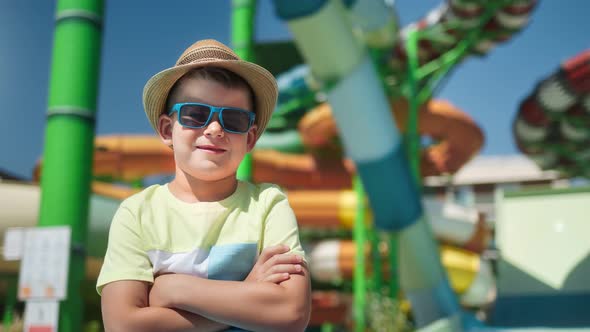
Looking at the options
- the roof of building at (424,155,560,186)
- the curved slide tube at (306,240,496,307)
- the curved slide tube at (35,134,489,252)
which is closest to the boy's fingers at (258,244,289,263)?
the curved slide tube at (35,134,489,252)

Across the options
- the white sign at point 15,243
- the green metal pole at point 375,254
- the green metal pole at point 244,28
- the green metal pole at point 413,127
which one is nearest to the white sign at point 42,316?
the white sign at point 15,243

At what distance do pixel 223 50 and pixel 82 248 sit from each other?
6.99ft

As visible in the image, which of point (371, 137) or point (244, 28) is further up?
point (244, 28)

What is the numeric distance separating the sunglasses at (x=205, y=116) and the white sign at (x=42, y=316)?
6.66 feet

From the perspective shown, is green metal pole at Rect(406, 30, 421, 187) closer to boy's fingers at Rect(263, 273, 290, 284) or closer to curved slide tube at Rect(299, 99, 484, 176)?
curved slide tube at Rect(299, 99, 484, 176)

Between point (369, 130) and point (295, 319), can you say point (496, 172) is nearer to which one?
point (369, 130)

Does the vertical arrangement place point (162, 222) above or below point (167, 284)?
above

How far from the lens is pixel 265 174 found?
1338 centimetres

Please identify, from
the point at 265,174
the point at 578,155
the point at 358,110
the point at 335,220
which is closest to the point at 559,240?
the point at 358,110

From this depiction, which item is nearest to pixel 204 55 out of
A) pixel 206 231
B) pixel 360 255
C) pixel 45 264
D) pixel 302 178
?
pixel 206 231

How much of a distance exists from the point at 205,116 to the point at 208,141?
52mm

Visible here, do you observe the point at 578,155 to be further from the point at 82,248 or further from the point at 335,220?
the point at 82,248

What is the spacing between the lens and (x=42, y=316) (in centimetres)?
293

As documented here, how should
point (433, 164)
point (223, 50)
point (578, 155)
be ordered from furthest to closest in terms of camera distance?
point (433, 164), point (578, 155), point (223, 50)
